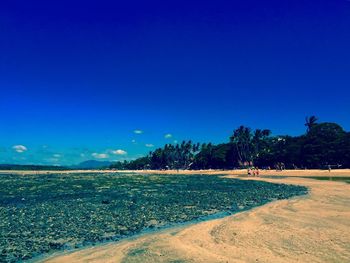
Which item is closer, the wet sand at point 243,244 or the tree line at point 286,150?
the wet sand at point 243,244

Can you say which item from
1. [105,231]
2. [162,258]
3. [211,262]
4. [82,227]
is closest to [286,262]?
[211,262]

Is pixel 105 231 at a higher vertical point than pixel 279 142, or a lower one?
lower

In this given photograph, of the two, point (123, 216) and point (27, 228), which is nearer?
point (27, 228)

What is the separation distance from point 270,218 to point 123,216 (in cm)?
1093

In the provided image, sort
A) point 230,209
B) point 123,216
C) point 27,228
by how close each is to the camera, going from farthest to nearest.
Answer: point 230,209, point 123,216, point 27,228

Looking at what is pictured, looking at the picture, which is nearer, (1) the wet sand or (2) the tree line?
(1) the wet sand

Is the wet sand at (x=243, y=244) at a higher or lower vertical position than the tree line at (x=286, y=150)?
lower

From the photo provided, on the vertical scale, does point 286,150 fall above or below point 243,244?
above

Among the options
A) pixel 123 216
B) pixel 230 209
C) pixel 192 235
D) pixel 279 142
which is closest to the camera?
pixel 192 235

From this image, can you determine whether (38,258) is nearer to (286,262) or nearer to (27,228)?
(27,228)

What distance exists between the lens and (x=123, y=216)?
1022 inches

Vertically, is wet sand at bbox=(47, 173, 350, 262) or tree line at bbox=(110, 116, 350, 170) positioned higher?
tree line at bbox=(110, 116, 350, 170)

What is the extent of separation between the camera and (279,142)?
149000 millimetres

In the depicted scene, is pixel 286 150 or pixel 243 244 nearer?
pixel 243 244
